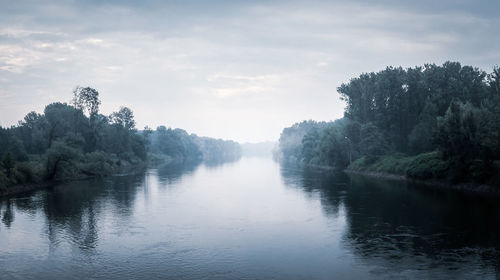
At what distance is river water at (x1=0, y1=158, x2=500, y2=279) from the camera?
26.8 m

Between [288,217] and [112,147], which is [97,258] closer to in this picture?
[288,217]

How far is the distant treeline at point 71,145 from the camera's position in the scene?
2889 inches

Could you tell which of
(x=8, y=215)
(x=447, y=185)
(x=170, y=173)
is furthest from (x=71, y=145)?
(x=447, y=185)

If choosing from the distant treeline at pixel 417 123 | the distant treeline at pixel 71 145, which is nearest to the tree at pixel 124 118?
the distant treeline at pixel 71 145

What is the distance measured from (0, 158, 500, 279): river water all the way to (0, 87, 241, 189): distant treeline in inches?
577

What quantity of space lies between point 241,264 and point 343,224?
16.2 meters

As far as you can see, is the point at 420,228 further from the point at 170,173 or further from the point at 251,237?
the point at 170,173

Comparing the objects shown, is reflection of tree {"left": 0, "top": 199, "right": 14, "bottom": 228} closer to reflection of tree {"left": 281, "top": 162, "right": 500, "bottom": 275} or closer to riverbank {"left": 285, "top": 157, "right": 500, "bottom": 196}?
reflection of tree {"left": 281, "top": 162, "right": 500, "bottom": 275}

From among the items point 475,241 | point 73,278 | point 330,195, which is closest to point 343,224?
point 475,241

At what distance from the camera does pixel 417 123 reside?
107188 millimetres

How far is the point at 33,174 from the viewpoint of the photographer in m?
70.7

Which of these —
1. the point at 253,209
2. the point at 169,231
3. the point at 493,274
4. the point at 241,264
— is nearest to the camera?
the point at 493,274

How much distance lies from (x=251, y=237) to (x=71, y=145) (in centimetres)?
6731

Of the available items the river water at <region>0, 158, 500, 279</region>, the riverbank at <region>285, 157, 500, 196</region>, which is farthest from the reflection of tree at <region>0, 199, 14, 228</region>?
the riverbank at <region>285, 157, 500, 196</region>
